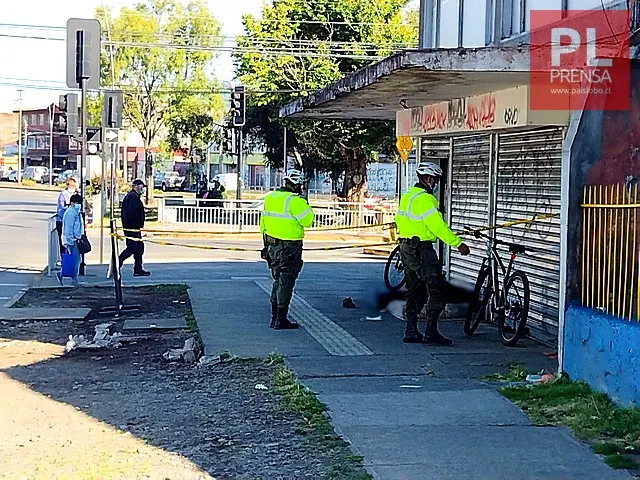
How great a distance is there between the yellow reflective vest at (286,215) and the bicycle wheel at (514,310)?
233 cm

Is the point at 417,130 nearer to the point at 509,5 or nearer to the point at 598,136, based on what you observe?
the point at 509,5

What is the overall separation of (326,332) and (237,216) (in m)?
21.0

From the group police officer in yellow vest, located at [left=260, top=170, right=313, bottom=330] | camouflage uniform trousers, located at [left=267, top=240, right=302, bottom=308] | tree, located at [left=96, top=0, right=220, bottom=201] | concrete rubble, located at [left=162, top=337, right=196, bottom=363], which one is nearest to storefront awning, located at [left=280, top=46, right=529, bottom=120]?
police officer in yellow vest, located at [left=260, top=170, right=313, bottom=330]

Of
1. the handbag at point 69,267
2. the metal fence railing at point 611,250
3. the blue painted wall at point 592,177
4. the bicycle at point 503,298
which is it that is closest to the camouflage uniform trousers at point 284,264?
the bicycle at point 503,298

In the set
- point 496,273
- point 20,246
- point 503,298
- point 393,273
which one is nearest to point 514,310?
point 503,298

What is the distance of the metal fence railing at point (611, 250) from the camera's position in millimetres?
7648

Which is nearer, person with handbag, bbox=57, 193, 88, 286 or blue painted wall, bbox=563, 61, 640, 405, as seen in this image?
blue painted wall, bbox=563, 61, 640, 405

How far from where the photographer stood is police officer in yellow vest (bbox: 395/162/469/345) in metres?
10.5

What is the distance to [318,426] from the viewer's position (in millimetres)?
7219

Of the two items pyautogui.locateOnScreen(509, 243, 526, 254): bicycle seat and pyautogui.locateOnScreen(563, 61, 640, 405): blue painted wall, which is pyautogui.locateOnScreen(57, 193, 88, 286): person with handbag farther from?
pyautogui.locateOnScreen(563, 61, 640, 405): blue painted wall

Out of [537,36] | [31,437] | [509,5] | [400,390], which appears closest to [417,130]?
[509,5]

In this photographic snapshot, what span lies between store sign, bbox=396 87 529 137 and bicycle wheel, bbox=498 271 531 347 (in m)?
1.60

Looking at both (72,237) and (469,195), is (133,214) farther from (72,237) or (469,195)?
(469,195)

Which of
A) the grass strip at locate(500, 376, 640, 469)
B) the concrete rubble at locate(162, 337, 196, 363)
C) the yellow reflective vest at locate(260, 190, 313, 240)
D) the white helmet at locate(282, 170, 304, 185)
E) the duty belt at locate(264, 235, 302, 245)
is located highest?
the white helmet at locate(282, 170, 304, 185)
